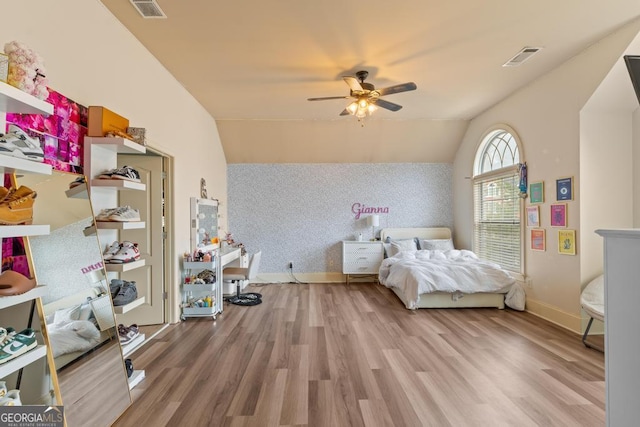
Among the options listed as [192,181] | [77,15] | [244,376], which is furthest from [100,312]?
[192,181]

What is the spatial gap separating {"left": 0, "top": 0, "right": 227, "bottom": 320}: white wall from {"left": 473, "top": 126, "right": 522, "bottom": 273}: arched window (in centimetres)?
435

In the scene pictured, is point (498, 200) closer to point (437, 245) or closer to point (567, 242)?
point (437, 245)

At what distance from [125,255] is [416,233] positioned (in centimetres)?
507

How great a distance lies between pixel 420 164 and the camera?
6.20m

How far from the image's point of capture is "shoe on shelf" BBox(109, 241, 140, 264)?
7.22 feet

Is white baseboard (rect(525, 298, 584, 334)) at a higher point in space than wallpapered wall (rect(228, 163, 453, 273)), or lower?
lower

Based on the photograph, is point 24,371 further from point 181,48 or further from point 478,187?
point 478,187

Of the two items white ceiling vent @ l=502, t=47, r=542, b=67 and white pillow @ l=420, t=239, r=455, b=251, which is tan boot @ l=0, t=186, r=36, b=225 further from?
white pillow @ l=420, t=239, r=455, b=251

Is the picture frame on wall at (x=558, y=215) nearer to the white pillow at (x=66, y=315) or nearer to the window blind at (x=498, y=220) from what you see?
the window blind at (x=498, y=220)

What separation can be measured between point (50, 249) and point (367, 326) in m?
2.90

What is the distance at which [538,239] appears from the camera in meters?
3.79

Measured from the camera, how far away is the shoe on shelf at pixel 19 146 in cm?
131

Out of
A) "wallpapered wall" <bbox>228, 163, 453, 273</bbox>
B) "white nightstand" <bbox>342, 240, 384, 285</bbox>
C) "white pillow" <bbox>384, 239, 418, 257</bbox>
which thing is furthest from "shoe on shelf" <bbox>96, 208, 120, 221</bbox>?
"white pillow" <bbox>384, 239, 418, 257</bbox>

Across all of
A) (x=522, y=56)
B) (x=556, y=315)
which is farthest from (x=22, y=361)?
(x=556, y=315)
